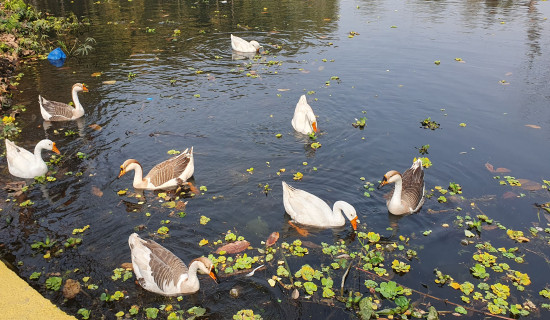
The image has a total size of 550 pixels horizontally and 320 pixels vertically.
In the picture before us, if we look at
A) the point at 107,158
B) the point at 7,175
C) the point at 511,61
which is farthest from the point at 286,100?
the point at 511,61

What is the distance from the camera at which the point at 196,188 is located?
443 inches

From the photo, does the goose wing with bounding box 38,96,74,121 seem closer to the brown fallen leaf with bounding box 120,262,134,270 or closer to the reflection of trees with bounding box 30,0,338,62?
the reflection of trees with bounding box 30,0,338,62

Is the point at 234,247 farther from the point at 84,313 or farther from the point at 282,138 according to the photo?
the point at 282,138

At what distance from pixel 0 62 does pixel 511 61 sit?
22289mm

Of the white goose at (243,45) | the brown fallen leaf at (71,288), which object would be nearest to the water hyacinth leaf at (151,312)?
the brown fallen leaf at (71,288)

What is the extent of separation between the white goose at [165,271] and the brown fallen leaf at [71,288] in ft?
3.51

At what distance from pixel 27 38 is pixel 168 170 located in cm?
A: 1637

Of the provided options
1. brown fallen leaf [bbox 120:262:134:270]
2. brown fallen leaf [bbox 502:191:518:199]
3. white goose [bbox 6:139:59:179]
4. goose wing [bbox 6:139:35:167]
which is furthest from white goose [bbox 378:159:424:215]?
goose wing [bbox 6:139:35:167]

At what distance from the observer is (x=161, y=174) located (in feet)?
36.6

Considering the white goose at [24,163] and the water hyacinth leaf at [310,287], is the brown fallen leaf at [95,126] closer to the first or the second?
the white goose at [24,163]

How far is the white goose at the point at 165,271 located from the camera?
7.94 m

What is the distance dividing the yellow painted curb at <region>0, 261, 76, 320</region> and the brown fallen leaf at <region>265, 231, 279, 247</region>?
3878 mm

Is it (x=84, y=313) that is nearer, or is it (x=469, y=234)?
(x=84, y=313)

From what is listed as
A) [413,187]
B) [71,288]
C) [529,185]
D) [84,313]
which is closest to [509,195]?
[529,185]
